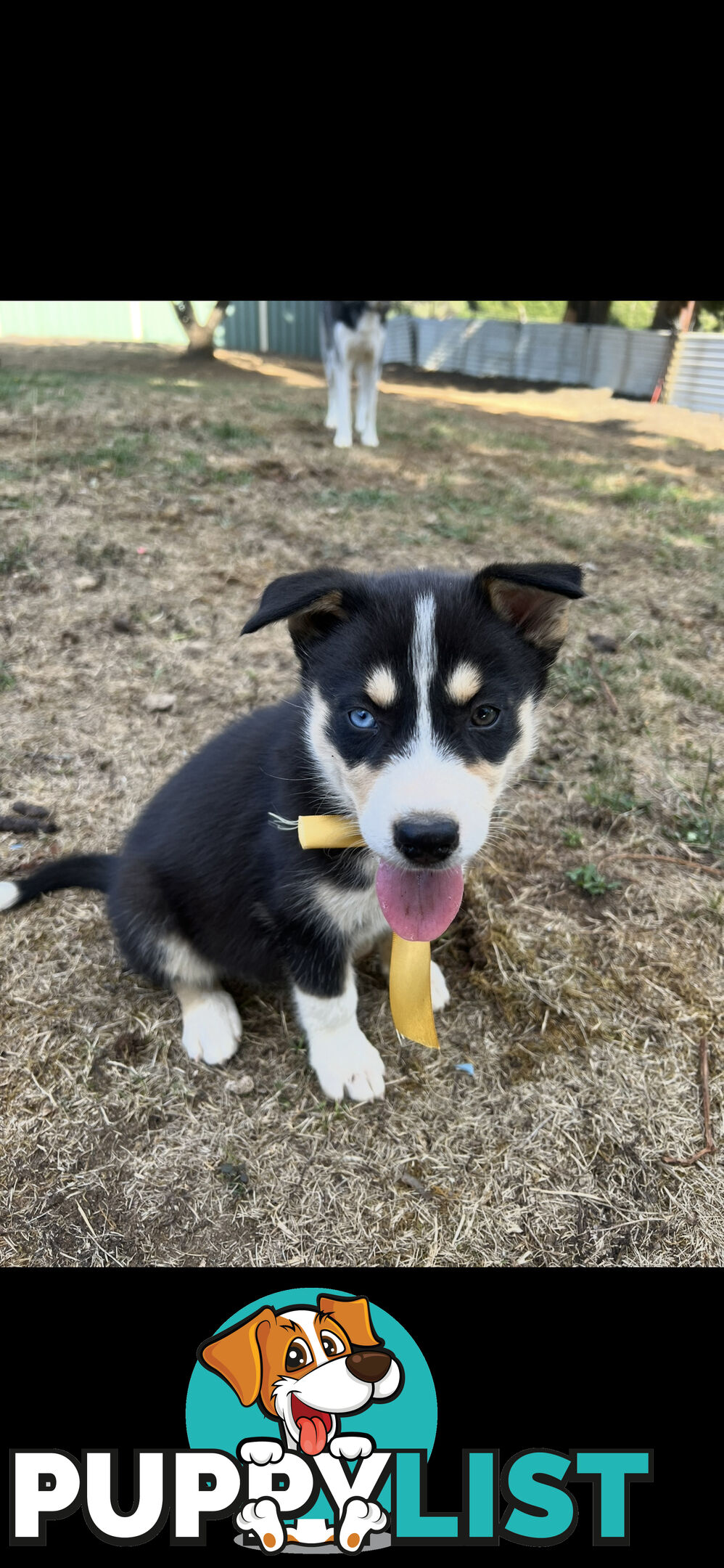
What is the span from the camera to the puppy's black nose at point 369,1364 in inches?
65.3

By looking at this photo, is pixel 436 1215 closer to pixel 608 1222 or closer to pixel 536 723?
pixel 608 1222

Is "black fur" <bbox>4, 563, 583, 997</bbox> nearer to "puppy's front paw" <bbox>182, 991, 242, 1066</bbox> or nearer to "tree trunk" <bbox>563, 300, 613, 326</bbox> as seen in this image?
"puppy's front paw" <bbox>182, 991, 242, 1066</bbox>

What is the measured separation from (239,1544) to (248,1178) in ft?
2.43

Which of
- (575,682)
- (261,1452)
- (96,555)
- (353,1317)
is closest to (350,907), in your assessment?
(353,1317)

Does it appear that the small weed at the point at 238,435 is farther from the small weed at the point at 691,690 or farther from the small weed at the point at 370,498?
the small weed at the point at 691,690

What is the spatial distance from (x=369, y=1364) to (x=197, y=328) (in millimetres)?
14961

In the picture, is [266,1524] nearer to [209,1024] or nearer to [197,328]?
[209,1024]

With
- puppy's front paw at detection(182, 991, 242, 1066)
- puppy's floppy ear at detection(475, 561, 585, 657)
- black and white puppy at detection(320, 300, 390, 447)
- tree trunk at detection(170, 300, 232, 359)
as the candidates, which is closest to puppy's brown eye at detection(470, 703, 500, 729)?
puppy's floppy ear at detection(475, 561, 585, 657)

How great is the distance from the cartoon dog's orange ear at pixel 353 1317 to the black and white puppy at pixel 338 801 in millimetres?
611

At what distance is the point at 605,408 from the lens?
12.5 meters

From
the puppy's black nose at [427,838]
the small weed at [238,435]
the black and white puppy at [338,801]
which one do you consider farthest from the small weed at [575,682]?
the small weed at [238,435]

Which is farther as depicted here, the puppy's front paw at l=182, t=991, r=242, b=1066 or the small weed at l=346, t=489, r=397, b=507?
the small weed at l=346, t=489, r=397, b=507

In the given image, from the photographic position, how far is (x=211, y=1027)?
8.20ft

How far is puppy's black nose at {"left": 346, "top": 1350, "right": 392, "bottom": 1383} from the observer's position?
65.3 inches
